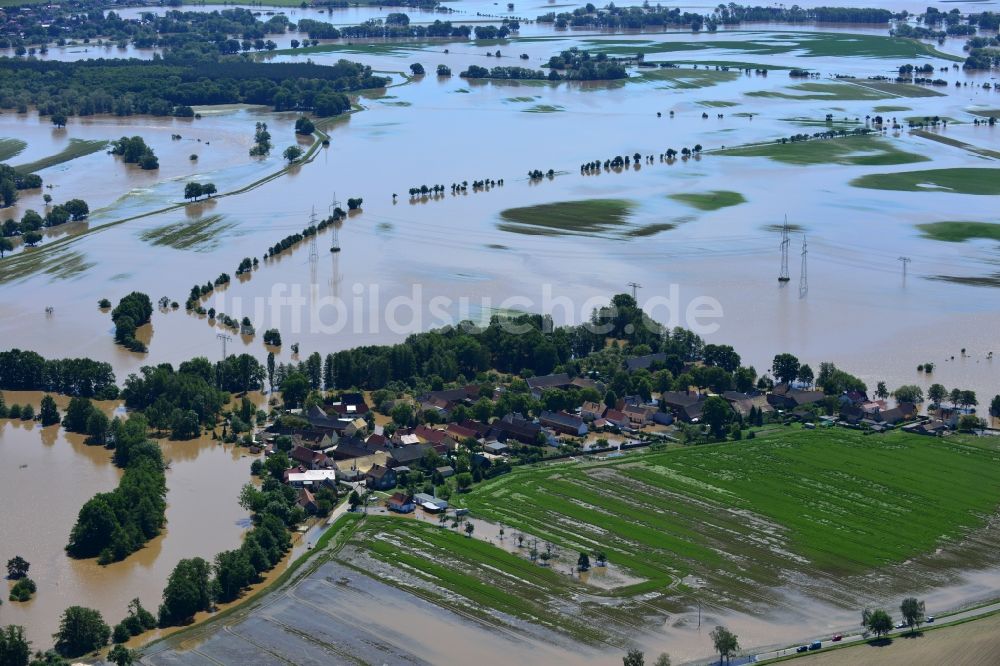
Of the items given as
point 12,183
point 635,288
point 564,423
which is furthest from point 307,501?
point 12,183

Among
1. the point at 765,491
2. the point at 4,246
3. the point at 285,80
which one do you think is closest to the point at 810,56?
the point at 285,80

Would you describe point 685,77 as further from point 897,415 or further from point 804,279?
point 897,415

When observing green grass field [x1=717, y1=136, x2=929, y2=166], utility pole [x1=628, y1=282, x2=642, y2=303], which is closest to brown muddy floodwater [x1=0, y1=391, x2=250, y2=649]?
utility pole [x1=628, y1=282, x2=642, y2=303]

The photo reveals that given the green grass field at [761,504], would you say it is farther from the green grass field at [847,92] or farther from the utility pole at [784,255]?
the green grass field at [847,92]

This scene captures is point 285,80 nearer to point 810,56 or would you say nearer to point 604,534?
point 810,56

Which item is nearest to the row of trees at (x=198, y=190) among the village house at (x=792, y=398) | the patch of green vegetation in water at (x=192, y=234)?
the patch of green vegetation in water at (x=192, y=234)

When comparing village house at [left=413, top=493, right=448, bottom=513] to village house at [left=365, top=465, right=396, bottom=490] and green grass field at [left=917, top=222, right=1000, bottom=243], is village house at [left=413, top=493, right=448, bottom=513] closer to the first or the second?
village house at [left=365, top=465, right=396, bottom=490]
